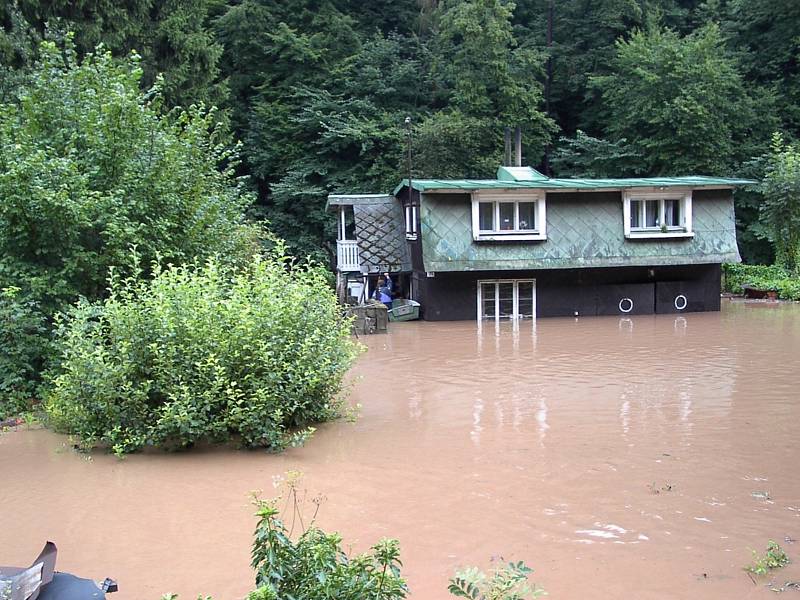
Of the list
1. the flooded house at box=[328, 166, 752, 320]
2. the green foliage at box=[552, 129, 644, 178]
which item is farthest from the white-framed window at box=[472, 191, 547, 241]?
the green foliage at box=[552, 129, 644, 178]

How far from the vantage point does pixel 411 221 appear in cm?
2531

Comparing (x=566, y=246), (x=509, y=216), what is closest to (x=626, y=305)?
(x=566, y=246)

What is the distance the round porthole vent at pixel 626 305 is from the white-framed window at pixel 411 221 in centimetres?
689

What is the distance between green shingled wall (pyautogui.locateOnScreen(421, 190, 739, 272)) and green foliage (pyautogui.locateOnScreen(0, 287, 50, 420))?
12.9 metres

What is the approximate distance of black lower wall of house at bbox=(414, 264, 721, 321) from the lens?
957 inches

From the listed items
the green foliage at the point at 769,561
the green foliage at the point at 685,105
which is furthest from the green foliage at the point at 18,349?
the green foliage at the point at 685,105

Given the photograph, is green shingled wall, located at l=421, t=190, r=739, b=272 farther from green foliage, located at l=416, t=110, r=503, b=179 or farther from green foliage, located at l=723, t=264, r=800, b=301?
green foliage, located at l=416, t=110, r=503, b=179

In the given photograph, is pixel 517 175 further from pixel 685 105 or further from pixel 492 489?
pixel 492 489

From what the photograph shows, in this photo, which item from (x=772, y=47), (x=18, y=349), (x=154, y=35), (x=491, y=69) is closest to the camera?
(x=18, y=349)

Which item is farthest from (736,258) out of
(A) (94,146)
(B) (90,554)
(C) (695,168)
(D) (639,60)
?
(B) (90,554)

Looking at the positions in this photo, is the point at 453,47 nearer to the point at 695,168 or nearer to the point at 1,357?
the point at 695,168

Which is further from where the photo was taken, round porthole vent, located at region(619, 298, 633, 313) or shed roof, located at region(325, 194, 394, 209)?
shed roof, located at region(325, 194, 394, 209)

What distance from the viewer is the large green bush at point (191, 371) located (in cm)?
943

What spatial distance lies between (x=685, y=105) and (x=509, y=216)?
12905 mm
